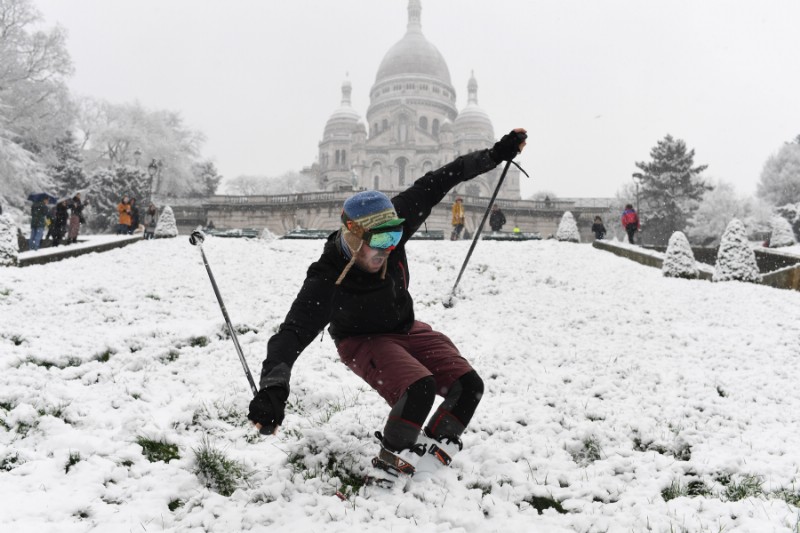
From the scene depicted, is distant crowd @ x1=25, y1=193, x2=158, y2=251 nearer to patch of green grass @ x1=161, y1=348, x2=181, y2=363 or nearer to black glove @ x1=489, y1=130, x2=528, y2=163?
patch of green grass @ x1=161, y1=348, x2=181, y2=363

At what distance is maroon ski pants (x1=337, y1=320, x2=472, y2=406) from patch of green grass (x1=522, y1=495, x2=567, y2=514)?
0.83m

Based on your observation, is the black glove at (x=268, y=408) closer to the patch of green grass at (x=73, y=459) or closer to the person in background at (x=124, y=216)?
the patch of green grass at (x=73, y=459)

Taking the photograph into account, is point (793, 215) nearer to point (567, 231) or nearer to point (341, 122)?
point (567, 231)

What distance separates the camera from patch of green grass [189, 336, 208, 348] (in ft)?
21.7

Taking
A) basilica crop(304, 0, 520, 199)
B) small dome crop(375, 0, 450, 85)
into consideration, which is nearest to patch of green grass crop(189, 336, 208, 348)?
basilica crop(304, 0, 520, 199)

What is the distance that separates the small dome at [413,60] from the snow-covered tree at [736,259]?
76090 mm

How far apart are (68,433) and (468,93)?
9393 cm

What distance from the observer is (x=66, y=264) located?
1296cm

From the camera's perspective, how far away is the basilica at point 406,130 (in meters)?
70.6

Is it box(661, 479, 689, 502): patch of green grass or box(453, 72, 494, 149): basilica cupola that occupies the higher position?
box(453, 72, 494, 149): basilica cupola

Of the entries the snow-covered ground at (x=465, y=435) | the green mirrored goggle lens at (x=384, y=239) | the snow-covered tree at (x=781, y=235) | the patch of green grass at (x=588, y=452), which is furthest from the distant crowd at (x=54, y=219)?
the snow-covered tree at (x=781, y=235)

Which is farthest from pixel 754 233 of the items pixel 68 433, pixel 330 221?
pixel 68 433

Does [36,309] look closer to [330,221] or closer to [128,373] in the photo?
[128,373]

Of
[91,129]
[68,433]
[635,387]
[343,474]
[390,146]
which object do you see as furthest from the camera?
[390,146]
